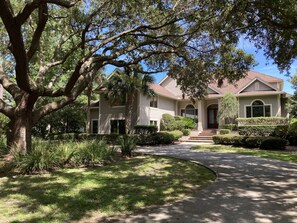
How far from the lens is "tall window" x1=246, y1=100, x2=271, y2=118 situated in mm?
28684

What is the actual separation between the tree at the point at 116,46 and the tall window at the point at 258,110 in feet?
49.5

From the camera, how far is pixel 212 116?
110ft

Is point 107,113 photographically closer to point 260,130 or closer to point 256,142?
point 260,130

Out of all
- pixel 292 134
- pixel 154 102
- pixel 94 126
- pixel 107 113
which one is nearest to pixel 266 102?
pixel 292 134

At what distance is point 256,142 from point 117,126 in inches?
592

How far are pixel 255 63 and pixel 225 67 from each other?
155 cm

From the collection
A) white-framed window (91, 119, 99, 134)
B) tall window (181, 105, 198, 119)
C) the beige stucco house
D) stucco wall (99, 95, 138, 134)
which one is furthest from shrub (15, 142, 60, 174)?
tall window (181, 105, 198, 119)

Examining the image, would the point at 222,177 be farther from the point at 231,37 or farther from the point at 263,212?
the point at 231,37

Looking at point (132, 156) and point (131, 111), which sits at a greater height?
point (131, 111)

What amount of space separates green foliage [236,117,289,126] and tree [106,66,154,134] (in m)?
9.98

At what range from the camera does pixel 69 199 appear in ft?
21.1

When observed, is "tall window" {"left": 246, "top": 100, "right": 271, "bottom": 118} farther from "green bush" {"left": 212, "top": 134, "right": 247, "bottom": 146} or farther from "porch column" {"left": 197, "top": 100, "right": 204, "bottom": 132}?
"green bush" {"left": 212, "top": 134, "right": 247, "bottom": 146}

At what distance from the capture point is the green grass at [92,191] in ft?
18.2

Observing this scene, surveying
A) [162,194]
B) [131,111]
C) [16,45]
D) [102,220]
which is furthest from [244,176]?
[131,111]
